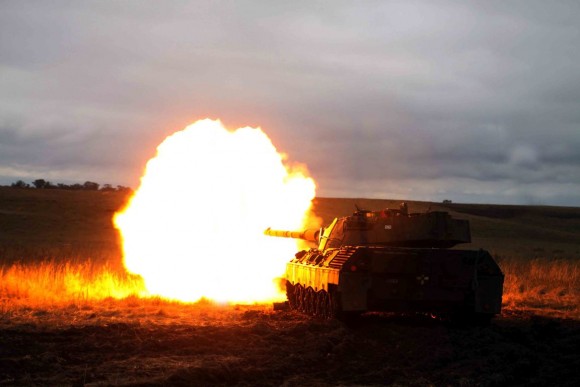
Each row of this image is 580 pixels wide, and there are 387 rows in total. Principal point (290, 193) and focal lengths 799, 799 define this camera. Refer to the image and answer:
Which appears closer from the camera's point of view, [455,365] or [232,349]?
[455,365]

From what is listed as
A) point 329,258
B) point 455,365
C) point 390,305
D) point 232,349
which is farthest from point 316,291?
point 455,365

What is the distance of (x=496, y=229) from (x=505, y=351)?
60.0 metres

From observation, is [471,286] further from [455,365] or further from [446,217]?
[455,365]

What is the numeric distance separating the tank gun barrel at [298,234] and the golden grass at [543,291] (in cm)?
537

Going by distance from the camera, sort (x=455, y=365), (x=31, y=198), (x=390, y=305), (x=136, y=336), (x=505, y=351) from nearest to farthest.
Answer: (x=455, y=365) < (x=505, y=351) < (x=136, y=336) < (x=390, y=305) < (x=31, y=198)

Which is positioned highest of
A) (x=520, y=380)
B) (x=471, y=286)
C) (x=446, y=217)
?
(x=446, y=217)

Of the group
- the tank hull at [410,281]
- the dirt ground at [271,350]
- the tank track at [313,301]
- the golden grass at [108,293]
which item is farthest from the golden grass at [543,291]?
the tank track at [313,301]

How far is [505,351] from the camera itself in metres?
13.3

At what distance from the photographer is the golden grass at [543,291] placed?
2091cm

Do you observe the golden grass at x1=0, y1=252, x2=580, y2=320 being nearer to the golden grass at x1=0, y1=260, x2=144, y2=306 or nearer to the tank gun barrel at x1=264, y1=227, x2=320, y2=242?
the golden grass at x1=0, y1=260, x2=144, y2=306

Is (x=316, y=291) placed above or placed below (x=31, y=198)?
below

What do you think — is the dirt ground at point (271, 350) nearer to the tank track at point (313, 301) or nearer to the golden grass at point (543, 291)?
the tank track at point (313, 301)

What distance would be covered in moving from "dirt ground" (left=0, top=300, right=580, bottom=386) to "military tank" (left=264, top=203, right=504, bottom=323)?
519mm

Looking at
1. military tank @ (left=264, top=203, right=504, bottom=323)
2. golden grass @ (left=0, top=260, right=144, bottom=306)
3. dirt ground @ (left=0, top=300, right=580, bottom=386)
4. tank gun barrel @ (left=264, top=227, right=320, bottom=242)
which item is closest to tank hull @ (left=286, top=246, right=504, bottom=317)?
military tank @ (left=264, top=203, right=504, bottom=323)
